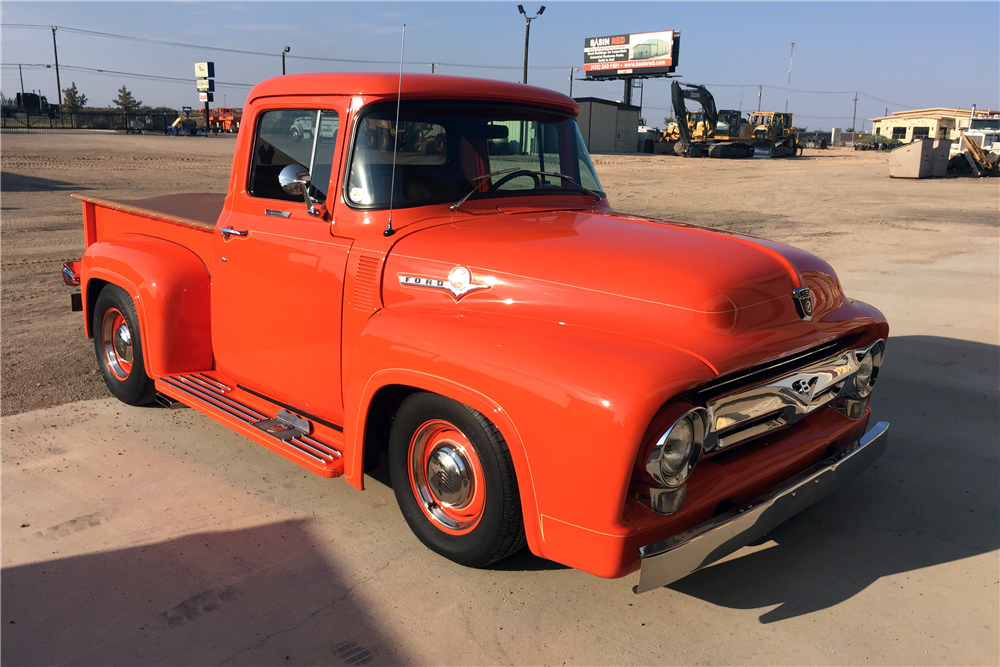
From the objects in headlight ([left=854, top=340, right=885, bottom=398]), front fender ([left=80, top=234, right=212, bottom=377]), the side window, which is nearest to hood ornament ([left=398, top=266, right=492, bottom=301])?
the side window

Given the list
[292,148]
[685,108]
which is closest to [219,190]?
[292,148]

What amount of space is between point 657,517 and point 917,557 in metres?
1.55

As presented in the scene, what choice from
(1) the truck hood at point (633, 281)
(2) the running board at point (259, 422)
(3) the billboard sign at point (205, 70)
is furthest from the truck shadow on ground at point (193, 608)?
(3) the billboard sign at point (205, 70)

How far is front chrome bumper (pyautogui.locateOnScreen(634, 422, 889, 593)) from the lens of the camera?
2.41 m

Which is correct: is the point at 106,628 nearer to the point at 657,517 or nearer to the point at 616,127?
the point at 657,517

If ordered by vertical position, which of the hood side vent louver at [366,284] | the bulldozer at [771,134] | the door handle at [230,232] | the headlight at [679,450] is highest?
the bulldozer at [771,134]

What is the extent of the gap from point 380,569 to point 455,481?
57 cm

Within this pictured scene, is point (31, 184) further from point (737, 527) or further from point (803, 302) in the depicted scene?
point (737, 527)

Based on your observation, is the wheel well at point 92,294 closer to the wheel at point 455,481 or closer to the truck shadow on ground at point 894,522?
the wheel at point 455,481

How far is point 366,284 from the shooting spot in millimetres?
3275

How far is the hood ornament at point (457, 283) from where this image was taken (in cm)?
297

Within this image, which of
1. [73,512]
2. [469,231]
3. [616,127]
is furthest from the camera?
[616,127]

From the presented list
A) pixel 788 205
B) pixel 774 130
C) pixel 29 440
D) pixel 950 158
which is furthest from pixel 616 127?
pixel 29 440

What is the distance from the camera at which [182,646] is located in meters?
2.63
